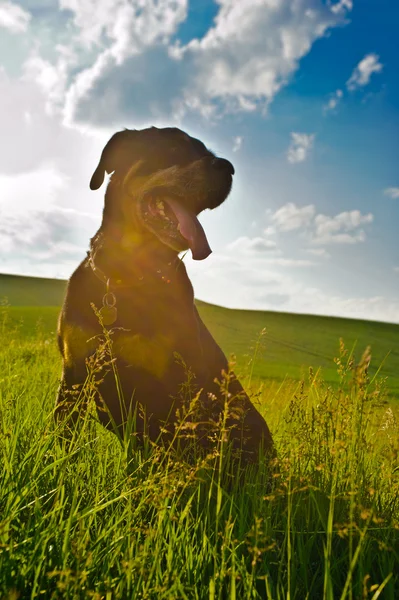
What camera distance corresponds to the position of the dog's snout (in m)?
4.70

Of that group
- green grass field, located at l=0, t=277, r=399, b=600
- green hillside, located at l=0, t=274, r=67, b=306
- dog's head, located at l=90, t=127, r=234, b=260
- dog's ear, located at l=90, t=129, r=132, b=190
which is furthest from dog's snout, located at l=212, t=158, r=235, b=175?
green hillside, located at l=0, t=274, r=67, b=306

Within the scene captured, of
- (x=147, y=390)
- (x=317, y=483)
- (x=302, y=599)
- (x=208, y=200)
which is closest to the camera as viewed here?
(x=302, y=599)

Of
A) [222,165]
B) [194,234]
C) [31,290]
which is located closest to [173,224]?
[194,234]

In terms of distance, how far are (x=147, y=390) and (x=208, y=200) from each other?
2086mm

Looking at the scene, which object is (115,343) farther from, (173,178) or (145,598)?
(145,598)

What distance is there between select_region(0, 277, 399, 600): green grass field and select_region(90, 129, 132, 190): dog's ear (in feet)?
6.61

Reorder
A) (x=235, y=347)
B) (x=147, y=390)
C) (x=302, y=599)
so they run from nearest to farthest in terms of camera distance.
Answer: (x=302, y=599)
(x=147, y=390)
(x=235, y=347)

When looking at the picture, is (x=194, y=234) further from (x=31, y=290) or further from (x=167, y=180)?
(x=31, y=290)

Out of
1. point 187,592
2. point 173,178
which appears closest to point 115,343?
point 173,178

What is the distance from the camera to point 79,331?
3.69 metres

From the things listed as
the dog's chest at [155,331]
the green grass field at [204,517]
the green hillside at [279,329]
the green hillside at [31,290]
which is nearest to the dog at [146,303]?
the dog's chest at [155,331]

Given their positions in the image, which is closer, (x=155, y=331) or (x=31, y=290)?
(x=155, y=331)

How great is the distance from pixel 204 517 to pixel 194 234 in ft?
7.60

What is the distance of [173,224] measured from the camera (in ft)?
13.6
